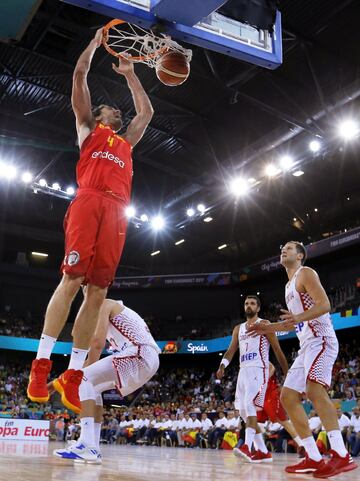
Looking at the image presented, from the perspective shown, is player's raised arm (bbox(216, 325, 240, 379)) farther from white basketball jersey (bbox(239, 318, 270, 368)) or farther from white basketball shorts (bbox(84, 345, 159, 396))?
white basketball shorts (bbox(84, 345, 159, 396))

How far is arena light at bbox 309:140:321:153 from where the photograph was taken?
14875 mm

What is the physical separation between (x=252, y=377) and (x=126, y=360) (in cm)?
313

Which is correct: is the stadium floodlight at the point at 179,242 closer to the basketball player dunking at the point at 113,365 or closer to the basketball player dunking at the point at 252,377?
the basketball player dunking at the point at 252,377

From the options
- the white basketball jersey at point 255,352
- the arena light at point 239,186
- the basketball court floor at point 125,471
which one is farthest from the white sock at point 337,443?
the arena light at point 239,186

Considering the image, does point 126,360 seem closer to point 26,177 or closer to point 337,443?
point 337,443

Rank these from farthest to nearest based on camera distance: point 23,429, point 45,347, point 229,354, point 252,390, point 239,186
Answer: point 239,186 → point 23,429 → point 229,354 → point 252,390 → point 45,347

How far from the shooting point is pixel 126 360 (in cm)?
451

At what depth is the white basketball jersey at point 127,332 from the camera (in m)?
4.57

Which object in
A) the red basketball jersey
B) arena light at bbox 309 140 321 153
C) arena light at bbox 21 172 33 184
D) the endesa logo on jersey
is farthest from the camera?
arena light at bbox 21 172 33 184

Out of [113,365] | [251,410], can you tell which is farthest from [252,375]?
[113,365]

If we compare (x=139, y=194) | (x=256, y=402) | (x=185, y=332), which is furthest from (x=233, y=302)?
(x=256, y=402)

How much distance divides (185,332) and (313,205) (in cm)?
991

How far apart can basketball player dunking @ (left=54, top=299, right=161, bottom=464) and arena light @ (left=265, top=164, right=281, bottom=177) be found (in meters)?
12.6

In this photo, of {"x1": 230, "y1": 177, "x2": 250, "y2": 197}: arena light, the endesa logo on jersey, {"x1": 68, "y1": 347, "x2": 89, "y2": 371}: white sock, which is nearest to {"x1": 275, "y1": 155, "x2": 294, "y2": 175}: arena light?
{"x1": 230, "y1": 177, "x2": 250, "y2": 197}: arena light
